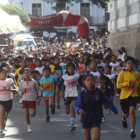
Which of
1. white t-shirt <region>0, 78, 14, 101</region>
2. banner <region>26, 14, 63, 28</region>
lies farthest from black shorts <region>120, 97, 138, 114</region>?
banner <region>26, 14, 63, 28</region>

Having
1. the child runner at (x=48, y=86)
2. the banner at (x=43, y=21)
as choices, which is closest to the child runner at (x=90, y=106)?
the child runner at (x=48, y=86)

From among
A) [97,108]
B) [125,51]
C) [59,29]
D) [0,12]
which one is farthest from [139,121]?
[59,29]

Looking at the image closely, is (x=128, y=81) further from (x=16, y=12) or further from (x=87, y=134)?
(x=16, y=12)

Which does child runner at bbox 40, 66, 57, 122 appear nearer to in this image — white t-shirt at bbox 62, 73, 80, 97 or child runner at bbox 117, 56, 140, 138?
white t-shirt at bbox 62, 73, 80, 97

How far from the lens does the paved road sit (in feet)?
29.5

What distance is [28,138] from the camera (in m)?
8.93

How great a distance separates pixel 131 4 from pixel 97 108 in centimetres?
1406

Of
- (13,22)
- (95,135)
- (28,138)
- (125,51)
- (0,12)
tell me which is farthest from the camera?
(125,51)

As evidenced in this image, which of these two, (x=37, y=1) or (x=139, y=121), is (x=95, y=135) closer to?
(x=139, y=121)

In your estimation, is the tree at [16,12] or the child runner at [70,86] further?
the tree at [16,12]

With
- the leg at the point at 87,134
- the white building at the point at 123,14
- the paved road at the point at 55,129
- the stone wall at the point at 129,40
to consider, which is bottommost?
the paved road at the point at 55,129

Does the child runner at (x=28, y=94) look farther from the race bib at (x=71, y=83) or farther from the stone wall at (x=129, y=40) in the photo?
the stone wall at (x=129, y=40)

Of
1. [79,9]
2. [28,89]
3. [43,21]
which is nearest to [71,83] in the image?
[28,89]

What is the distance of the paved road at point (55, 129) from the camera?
8977 mm
